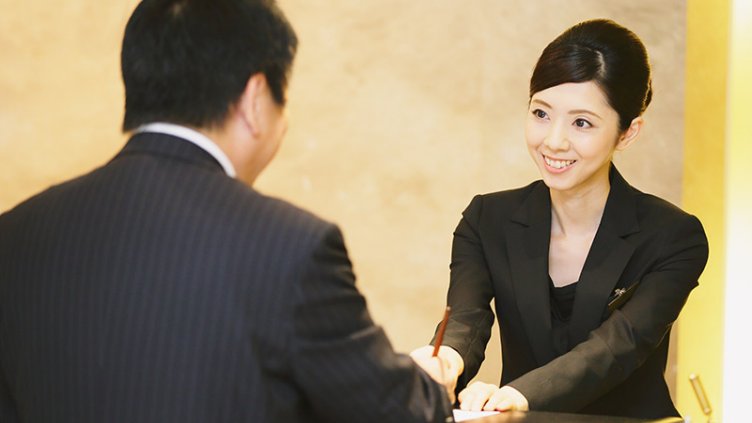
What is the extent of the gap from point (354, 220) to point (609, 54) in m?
1.66

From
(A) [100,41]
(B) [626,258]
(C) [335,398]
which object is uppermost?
(A) [100,41]

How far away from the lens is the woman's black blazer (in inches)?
78.4

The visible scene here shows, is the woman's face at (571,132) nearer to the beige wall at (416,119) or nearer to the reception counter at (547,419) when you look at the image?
the reception counter at (547,419)

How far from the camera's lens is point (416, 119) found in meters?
3.60

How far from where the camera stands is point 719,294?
11.0ft

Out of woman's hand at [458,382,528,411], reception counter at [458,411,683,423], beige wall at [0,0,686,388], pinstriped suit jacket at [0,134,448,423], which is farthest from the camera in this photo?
beige wall at [0,0,686,388]

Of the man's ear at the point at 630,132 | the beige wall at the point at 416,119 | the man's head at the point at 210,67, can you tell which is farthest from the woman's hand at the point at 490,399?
the beige wall at the point at 416,119

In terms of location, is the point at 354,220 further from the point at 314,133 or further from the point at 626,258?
the point at 626,258

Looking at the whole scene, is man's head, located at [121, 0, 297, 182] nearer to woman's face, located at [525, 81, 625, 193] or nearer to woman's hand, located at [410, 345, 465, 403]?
woman's hand, located at [410, 345, 465, 403]

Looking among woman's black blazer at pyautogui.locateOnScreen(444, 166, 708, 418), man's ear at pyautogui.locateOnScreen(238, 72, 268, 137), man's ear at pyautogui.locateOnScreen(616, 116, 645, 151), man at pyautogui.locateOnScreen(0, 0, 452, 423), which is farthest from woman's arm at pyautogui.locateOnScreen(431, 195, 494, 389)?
man's ear at pyautogui.locateOnScreen(238, 72, 268, 137)

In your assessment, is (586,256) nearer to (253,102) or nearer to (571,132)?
(571,132)

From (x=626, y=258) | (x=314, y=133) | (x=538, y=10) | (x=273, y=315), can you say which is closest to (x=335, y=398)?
(x=273, y=315)

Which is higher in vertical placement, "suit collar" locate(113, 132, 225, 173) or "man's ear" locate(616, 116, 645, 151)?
"man's ear" locate(616, 116, 645, 151)

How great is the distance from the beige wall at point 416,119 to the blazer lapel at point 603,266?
4.78ft
